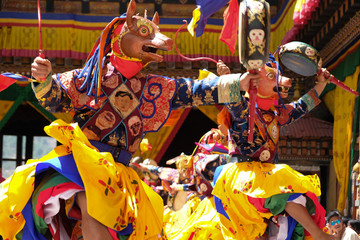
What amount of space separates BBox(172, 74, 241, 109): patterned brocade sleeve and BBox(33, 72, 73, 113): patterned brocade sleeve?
1.57 ft

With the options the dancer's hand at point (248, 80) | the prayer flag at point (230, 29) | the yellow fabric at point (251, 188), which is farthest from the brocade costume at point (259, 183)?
the dancer's hand at point (248, 80)

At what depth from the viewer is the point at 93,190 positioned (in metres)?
2.56

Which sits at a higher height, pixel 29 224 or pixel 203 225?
pixel 29 224

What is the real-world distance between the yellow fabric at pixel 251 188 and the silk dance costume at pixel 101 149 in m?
0.75

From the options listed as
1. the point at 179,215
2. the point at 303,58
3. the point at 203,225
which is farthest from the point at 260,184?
the point at 179,215

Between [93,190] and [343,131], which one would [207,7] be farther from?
[343,131]

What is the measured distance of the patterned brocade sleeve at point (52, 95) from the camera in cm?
277

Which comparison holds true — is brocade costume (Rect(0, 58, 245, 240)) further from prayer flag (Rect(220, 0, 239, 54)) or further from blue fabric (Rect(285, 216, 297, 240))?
blue fabric (Rect(285, 216, 297, 240))

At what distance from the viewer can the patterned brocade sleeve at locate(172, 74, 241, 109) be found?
108 inches

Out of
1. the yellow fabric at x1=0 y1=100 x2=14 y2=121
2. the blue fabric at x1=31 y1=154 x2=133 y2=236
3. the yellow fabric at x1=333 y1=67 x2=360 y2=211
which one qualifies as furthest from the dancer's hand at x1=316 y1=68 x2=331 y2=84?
the yellow fabric at x1=0 y1=100 x2=14 y2=121

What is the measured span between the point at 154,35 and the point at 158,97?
0.28m

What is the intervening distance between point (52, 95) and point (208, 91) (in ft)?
2.14

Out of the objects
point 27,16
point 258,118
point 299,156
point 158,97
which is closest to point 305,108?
point 258,118

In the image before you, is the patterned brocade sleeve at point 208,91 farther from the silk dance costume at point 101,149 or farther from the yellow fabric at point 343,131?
the yellow fabric at point 343,131
